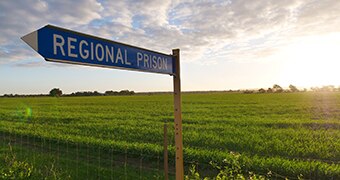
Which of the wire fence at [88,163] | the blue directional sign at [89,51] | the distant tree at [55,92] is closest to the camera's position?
the blue directional sign at [89,51]

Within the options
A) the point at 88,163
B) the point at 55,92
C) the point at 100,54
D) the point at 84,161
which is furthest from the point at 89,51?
the point at 55,92

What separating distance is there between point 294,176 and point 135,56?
17.7 ft

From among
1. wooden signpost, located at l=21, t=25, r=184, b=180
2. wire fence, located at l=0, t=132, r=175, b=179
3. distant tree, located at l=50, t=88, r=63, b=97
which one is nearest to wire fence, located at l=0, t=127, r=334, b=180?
wire fence, located at l=0, t=132, r=175, b=179

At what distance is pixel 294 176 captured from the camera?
612cm

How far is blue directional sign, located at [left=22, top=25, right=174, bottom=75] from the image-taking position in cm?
162

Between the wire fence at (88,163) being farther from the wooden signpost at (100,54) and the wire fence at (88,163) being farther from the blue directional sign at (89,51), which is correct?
the blue directional sign at (89,51)

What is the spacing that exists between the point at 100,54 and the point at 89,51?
96 millimetres

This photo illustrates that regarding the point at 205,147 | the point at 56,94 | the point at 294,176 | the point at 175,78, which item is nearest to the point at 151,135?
the point at 205,147

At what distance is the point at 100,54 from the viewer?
2000 millimetres

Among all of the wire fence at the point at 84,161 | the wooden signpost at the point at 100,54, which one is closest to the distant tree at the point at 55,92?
the wire fence at the point at 84,161

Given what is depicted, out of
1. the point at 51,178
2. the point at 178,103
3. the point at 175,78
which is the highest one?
the point at 175,78

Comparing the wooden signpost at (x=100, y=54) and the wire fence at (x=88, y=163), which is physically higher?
the wooden signpost at (x=100, y=54)

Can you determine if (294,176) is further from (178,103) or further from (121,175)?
(178,103)

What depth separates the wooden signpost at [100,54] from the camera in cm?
163
